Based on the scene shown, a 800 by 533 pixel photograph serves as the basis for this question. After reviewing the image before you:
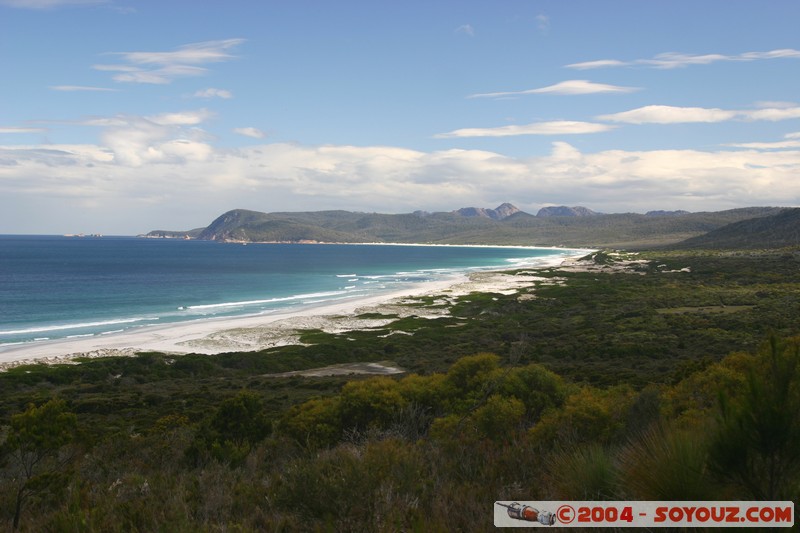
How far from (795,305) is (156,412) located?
191ft

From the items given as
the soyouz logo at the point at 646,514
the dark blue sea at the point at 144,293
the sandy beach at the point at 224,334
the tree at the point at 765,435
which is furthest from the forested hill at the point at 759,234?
the soyouz logo at the point at 646,514

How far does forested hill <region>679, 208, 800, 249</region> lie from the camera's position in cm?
15293

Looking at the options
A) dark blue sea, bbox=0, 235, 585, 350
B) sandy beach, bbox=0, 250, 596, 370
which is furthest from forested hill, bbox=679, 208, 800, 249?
sandy beach, bbox=0, 250, 596, 370

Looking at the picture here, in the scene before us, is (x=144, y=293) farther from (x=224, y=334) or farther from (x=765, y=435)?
(x=765, y=435)

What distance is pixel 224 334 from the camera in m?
53.9

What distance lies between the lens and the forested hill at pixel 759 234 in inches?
6021

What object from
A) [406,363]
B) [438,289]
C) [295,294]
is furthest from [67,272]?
[406,363]

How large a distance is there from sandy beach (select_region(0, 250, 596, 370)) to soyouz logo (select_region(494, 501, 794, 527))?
4522 centimetres

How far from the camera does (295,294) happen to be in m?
89.2

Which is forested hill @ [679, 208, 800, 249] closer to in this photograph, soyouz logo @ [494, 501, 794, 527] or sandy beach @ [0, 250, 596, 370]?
sandy beach @ [0, 250, 596, 370]

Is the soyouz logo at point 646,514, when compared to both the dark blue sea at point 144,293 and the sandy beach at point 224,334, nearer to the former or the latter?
the sandy beach at point 224,334

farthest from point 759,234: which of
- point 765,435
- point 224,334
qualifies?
point 765,435

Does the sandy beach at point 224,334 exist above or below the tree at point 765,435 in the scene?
below

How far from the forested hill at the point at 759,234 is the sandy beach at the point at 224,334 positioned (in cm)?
11893
